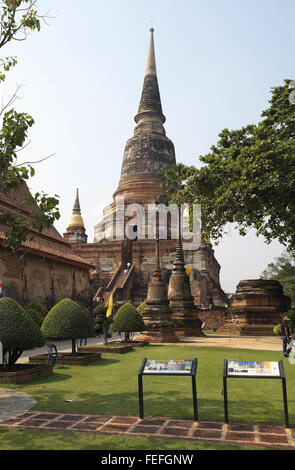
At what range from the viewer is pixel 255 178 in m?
13.7

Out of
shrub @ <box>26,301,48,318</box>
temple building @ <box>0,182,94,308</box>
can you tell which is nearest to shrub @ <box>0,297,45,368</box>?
temple building @ <box>0,182,94,308</box>

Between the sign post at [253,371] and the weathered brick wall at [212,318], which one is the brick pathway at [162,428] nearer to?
the sign post at [253,371]

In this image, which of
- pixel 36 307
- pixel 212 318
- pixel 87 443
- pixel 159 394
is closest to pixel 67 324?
pixel 159 394

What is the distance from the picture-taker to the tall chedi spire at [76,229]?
5138cm

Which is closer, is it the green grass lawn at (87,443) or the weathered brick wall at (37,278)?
the green grass lawn at (87,443)

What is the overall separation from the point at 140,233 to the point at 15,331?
35.4m

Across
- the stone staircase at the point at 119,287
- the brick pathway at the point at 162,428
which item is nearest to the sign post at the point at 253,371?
the brick pathway at the point at 162,428

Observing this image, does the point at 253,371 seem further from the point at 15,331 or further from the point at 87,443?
the point at 15,331

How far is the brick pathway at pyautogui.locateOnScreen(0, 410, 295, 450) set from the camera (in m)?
4.37

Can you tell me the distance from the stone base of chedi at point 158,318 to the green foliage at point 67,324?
25.1ft

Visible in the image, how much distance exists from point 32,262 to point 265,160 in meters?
13.5

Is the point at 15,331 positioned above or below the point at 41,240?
below
